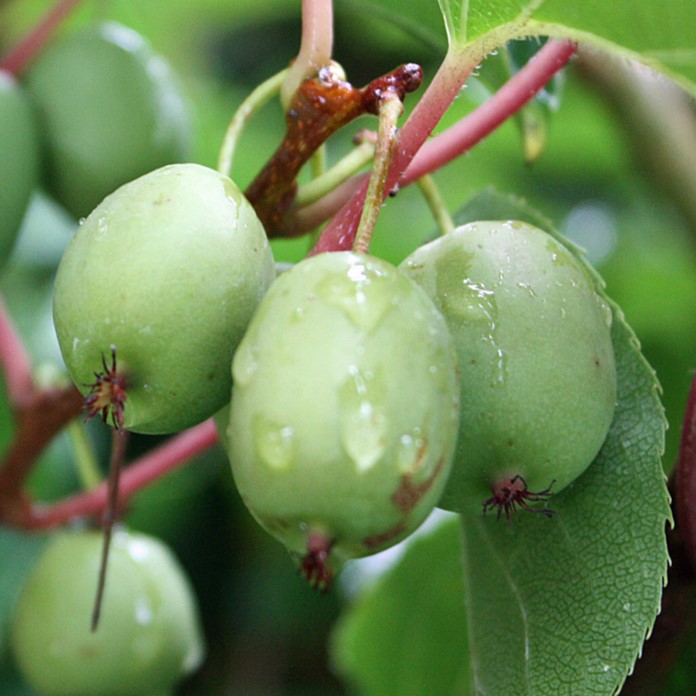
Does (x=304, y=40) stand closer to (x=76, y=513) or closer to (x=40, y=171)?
(x=40, y=171)

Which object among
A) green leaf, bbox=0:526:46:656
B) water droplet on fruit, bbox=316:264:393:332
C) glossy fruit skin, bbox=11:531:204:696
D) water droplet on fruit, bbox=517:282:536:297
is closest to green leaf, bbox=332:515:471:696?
glossy fruit skin, bbox=11:531:204:696

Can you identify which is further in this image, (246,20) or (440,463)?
(246,20)

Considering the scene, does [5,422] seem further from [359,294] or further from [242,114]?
[359,294]

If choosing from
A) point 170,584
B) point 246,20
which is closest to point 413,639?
point 170,584

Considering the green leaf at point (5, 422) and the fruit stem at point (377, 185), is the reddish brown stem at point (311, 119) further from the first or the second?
the green leaf at point (5, 422)

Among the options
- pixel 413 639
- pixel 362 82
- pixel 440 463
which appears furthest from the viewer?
pixel 362 82

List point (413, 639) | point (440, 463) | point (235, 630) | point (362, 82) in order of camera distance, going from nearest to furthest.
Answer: point (440, 463) < point (413, 639) < point (235, 630) < point (362, 82)

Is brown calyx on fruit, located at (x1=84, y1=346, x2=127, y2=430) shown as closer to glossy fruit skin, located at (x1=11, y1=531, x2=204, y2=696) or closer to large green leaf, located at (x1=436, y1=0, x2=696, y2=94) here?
large green leaf, located at (x1=436, y1=0, x2=696, y2=94)
